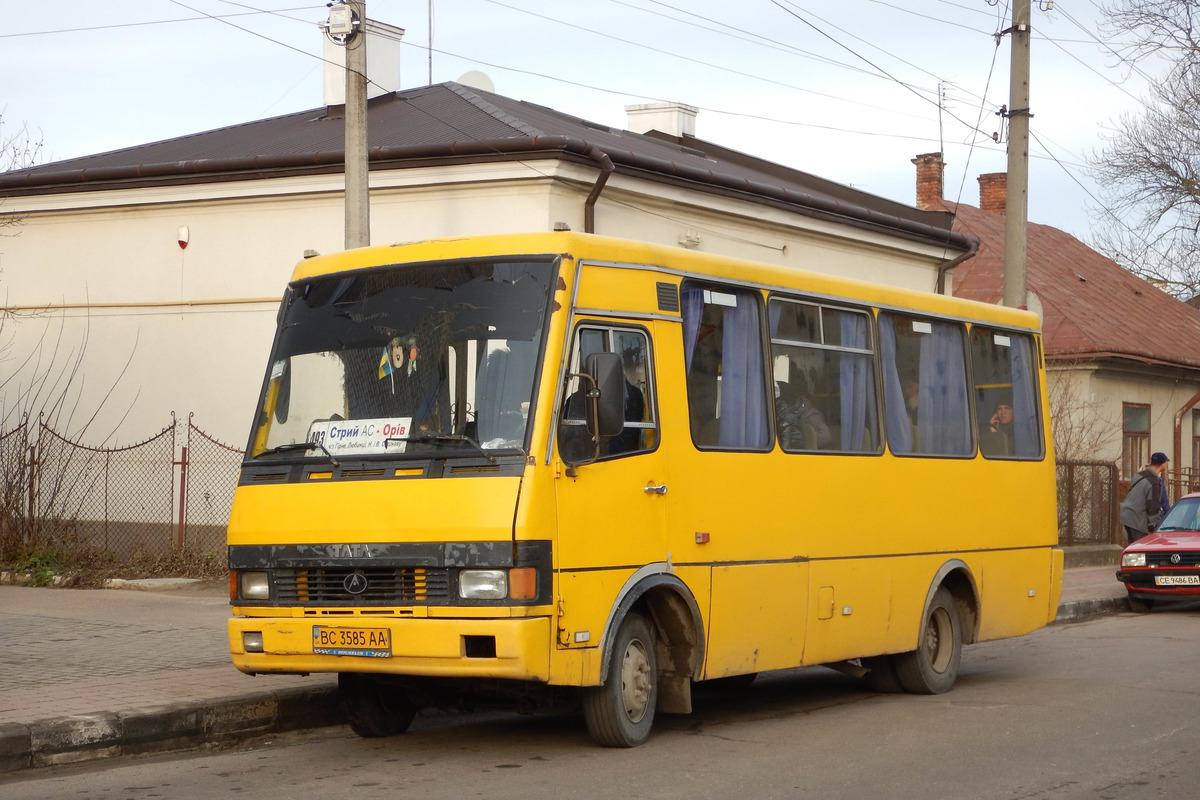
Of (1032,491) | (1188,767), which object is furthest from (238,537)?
(1032,491)

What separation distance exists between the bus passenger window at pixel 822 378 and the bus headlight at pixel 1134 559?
31.5 ft

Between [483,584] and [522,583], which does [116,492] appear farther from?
[522,583]

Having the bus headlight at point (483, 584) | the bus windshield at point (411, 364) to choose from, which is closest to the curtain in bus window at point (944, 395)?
the bus windshield at point (411, 364)

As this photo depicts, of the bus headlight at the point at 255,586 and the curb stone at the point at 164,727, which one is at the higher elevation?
the bus headlight at the point at 255,586

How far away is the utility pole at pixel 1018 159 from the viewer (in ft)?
61.2

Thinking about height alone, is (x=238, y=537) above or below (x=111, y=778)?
above

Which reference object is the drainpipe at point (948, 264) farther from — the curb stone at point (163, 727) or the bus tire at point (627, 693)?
the bus tire at point (627, 693)

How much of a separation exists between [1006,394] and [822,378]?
2979 mm

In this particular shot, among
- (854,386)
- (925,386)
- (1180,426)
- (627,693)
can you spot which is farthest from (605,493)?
(1180,426)

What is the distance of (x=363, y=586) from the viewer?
314 inches

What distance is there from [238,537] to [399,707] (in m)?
1.64

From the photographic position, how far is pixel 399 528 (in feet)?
25.7

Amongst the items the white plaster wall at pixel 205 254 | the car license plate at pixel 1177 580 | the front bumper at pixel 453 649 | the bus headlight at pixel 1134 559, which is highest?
the white plaster wall at pixel 205 254

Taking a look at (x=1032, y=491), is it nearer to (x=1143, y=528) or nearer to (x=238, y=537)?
(x=238, y=537)
